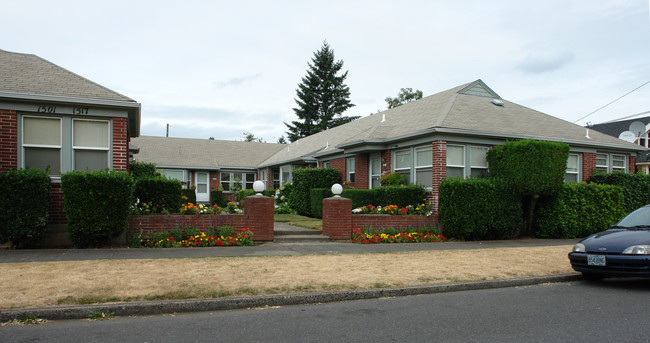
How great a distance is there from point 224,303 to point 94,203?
18.2 ft

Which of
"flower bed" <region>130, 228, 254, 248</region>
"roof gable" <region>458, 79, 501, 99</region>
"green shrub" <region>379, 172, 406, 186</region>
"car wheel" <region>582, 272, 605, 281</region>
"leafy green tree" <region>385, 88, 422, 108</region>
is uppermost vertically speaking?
"leafy green tree" <region>385, 88, 422, 108</region>

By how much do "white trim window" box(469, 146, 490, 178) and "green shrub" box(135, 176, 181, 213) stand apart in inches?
384

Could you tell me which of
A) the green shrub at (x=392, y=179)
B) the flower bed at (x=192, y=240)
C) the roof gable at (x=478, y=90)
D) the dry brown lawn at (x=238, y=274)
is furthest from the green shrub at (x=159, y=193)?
the roof gable at (x=478, y=90)

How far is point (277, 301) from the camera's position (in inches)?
252

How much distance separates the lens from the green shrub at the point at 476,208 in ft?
43.7

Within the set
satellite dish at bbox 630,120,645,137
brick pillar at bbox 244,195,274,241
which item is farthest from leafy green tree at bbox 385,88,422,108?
brick pillar at bbox 244,195,274,241

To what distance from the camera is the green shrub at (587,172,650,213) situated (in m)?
17.0

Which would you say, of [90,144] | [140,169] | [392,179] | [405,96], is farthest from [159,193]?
[405,96]

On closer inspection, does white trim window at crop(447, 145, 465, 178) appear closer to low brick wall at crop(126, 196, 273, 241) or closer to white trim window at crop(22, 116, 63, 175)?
low brick wall at crop(126, 196, 273, 241)

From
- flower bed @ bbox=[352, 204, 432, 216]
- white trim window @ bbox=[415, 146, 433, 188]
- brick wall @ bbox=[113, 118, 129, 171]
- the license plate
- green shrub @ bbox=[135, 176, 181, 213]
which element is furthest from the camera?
white trim window @ bbox=[415, 146, 433, 188]

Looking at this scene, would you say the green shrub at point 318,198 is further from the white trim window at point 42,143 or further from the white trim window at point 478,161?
the white trim window at point 42,143

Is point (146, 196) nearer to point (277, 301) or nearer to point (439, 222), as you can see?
point (277, 301)

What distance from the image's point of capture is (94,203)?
10062 mm

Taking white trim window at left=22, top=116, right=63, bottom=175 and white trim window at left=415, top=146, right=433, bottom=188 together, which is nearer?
white trim window at left=22, top=116, right=63, bottom=175
